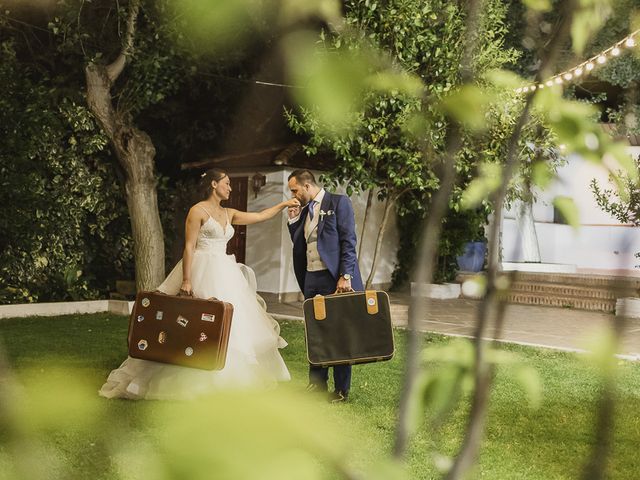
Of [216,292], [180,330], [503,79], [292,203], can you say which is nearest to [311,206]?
[292,203]

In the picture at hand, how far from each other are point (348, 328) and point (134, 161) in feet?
23.2

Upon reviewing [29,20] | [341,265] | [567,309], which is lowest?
[567,309]

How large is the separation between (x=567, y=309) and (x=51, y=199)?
9866mm

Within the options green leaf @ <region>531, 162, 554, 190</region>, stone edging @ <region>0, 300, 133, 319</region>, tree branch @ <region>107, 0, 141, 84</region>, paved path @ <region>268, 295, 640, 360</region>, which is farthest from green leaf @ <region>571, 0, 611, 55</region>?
stone edging @ <region>0, 300, 133, 319</region>

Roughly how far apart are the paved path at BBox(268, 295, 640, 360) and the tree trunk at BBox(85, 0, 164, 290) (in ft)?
7.29

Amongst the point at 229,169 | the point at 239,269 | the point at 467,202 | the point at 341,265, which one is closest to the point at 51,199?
the point at 229,169

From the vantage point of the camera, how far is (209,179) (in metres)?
6.53

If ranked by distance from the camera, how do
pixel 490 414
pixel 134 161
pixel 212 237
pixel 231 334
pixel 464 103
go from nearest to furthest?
1. pixel 464 103
2. pixel 490 414
3. pixel 231 334
4. pixel 212 237
5. pixel 134 161

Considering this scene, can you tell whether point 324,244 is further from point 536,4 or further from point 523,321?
point 523,321

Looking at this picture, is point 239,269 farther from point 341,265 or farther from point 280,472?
point 280,472

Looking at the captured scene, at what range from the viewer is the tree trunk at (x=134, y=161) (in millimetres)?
11695

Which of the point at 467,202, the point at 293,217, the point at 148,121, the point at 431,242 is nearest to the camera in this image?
the point at 431,242

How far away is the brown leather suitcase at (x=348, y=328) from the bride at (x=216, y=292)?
0.62m

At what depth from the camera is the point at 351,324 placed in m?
6.00
